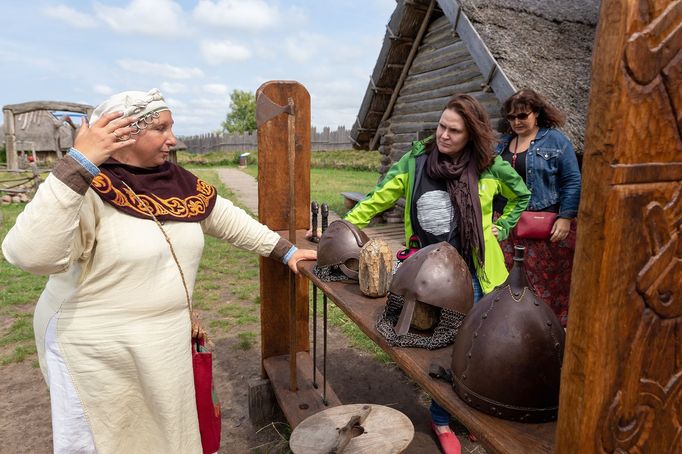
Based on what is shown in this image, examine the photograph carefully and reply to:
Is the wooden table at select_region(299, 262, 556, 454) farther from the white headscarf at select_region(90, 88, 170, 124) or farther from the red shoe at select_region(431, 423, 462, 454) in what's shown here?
the red shoe at select_region(431, 423, 462, 454)

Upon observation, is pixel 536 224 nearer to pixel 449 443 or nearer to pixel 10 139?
pixel 449 443

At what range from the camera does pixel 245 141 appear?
1191 inches

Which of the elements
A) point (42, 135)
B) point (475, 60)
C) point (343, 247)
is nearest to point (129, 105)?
point (343, 247)

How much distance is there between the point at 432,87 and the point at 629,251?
22.3ft

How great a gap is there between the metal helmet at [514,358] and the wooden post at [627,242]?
0.74 ft

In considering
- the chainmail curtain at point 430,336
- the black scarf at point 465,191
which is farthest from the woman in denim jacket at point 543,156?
the chainmail curtain at point 430,336

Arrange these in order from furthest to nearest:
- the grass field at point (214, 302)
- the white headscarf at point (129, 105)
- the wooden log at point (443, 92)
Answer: the wooden log at point (443, 92), the grass field at point (214, 302), the white headscarf at point (129, 105)

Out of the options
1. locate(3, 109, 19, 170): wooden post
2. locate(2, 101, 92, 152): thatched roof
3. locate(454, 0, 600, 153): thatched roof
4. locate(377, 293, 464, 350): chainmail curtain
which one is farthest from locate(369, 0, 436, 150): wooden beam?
locate(2, 101, 92, 152): thatched roof

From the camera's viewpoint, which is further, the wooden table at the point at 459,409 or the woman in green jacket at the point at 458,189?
the woman in green jacket at the point at 458,189

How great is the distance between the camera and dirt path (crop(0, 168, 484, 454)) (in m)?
2.91

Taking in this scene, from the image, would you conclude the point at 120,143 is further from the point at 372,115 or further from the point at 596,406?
the point at 372,115

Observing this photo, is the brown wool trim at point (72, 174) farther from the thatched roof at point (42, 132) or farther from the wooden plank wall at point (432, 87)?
the thatched roof at point (42, 132)

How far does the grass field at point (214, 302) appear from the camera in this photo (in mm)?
4273

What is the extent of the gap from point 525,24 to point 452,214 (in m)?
4.01
